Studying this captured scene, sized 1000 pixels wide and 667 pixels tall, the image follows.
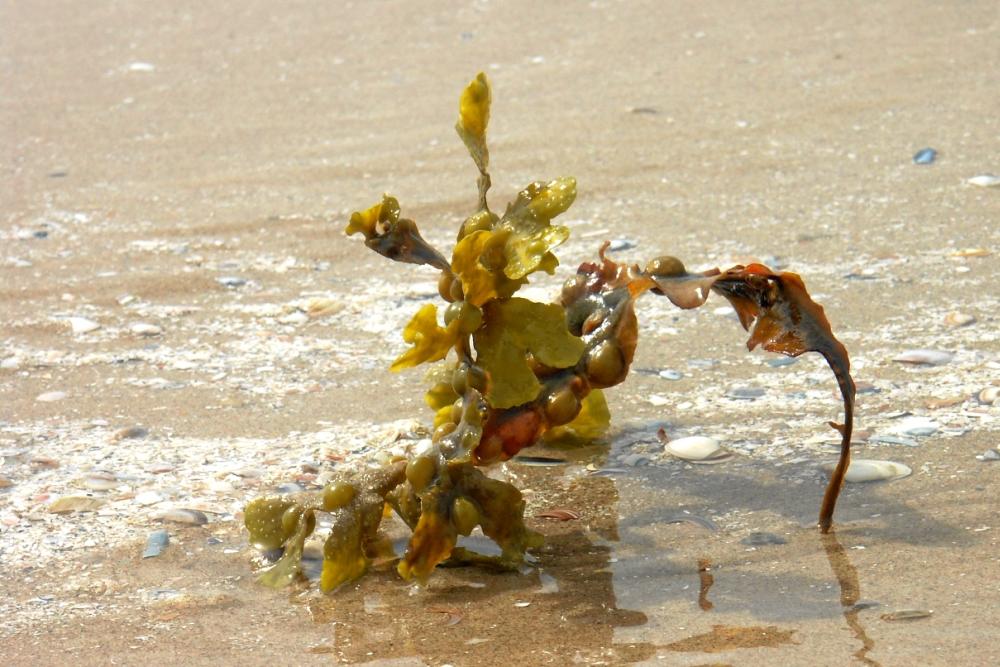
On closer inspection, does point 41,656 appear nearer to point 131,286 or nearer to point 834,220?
point 131,286

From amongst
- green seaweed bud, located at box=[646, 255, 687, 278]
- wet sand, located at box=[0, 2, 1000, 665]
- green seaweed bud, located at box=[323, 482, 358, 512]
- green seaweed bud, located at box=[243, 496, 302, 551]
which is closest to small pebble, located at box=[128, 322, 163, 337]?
wet sand, located at box=[0, 2, 1000, 665]

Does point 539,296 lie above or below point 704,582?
above

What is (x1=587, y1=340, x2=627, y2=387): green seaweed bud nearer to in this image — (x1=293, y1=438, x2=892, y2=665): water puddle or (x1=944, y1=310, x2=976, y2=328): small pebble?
(x1=293, y1=438, x2=892, y2=665): water puddle

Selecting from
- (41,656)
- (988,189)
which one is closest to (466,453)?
(41,656)

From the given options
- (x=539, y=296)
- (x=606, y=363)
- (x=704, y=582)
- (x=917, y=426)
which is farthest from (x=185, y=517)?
(x=917, y=426)

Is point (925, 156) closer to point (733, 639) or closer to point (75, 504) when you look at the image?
point (733, 639)

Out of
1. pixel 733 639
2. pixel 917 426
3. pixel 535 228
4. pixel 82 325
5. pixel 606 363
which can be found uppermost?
pixel 535 228

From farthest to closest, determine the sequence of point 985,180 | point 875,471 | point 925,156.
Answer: point 925,156 < point 985,180 < point 875,471
